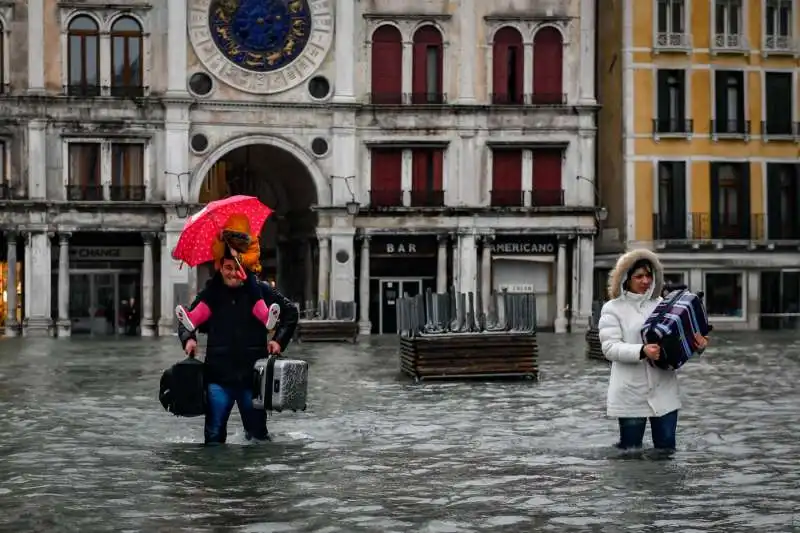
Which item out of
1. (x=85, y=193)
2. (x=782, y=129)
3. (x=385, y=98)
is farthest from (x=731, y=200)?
(x=85, y=193)

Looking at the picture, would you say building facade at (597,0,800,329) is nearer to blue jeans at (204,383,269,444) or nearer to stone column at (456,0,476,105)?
stone column at (456,0,476,105)

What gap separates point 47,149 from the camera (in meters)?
47.6

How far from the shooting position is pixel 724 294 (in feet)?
170

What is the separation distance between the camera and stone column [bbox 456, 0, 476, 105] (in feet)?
164

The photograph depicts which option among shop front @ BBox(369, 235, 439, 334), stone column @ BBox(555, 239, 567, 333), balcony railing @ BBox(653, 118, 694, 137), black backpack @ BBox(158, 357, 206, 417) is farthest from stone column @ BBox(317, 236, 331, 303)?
black backpack @ BBox(158, 357, 206, 417)

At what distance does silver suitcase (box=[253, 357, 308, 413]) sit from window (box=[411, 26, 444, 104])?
121 ft

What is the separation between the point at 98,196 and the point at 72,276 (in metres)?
2.88

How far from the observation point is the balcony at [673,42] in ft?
167

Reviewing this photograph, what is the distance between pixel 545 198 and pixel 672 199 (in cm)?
456

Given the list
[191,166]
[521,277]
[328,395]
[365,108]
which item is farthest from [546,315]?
[328,395]

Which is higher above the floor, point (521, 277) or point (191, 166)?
point (191, 166)

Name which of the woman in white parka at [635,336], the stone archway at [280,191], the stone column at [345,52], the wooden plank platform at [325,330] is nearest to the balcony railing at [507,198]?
the stone archway at [280,191]

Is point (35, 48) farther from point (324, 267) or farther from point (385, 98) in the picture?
point (324, 267)

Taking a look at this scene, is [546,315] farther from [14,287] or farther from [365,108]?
[14,287]
